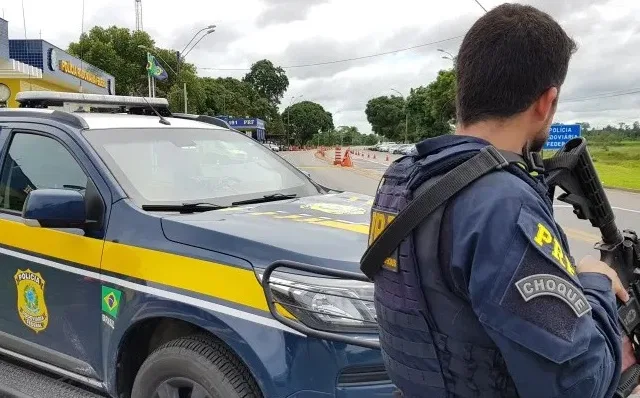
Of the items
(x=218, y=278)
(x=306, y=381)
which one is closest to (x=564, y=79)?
(x=306, y=381)

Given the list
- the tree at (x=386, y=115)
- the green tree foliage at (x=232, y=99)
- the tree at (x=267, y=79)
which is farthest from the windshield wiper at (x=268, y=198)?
the tree at (x=386, y=115)

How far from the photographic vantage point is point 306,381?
217 centimetres

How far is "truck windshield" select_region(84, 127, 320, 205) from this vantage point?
3.05m

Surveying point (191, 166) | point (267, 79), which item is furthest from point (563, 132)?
point (267, 79)

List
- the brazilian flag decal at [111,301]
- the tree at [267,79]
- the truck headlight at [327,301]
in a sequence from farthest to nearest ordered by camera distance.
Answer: the tree at [267,79] → the brazilian flag decal at [111,301] → the truck headlight at [327,301]

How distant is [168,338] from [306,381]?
801 millimetres

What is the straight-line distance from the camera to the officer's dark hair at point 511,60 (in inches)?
49.5

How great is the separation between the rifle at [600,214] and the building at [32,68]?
68.6ft

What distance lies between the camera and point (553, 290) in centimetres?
115

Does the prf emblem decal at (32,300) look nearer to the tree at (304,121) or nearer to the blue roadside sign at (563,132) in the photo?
the blue roadside sign at (563,132)

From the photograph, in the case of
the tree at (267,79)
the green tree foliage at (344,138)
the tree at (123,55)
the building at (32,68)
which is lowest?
the green tree foliage at (344,138)

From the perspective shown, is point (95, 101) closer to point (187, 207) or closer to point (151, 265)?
point (187, 207)

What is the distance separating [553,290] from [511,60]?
1.58ft

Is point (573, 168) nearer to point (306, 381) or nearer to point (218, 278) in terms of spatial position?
A: point (306, 381)
